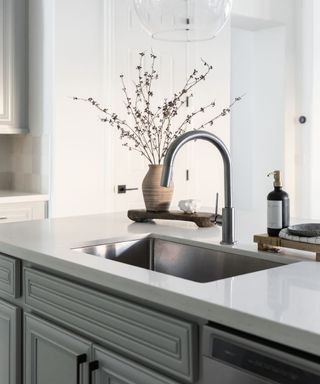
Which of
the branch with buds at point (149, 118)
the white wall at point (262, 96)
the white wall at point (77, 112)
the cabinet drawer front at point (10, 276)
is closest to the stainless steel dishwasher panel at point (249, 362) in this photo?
the cabinet drawer front at point (10, 276)

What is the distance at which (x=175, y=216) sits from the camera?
2307 millimetres

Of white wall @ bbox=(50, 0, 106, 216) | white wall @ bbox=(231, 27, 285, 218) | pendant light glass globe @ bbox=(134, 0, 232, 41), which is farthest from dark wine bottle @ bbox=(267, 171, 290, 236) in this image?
white wall @ bbox=(231, 27, 285, 218)

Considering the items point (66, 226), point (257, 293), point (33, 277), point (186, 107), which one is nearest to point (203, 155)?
point (186, 107)

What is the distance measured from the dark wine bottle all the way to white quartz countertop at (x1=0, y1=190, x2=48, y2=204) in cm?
234

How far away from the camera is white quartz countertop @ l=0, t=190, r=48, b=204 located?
146 inches

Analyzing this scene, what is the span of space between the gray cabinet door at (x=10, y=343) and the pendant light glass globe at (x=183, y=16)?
3.88ft

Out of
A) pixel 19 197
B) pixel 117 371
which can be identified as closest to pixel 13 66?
pixel 19 197

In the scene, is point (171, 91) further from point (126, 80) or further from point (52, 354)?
point (52, 354)

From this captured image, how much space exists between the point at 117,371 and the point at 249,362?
0.47 meters

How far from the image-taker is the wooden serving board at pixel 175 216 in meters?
2.24

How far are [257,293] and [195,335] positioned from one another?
16cm

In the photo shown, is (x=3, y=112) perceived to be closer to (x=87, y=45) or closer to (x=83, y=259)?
(x=87, y=45)

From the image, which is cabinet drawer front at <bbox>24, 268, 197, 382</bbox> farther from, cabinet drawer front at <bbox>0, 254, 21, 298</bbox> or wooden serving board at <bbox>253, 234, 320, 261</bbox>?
wooden serving board at <bbox>253, 234, 320, 261</bbox>

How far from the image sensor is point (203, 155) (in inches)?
190
